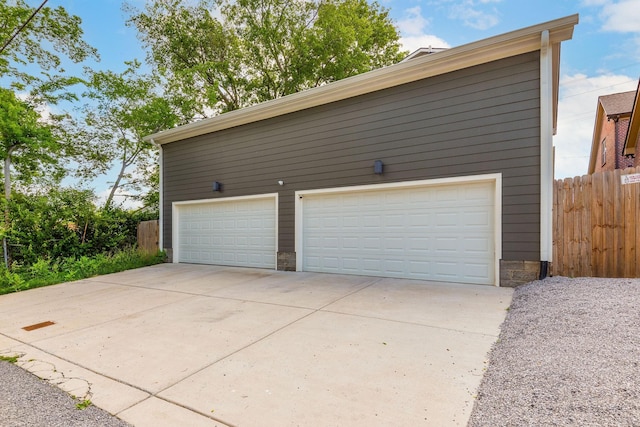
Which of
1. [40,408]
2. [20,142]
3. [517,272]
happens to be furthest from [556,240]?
[20,142]

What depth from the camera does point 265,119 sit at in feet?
25.1

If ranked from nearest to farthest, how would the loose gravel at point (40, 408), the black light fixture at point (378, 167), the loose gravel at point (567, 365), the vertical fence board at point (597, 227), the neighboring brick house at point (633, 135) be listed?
the loose gravel at point (567, 365) < the loose gravel at point (40, 408) < the vertical fence board at point (597, 227) < the black light fixture at point (378, 167) < the neighboring brick house at point (633, 135)

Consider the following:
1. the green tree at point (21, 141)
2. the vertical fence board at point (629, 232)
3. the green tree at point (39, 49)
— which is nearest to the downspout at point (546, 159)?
the vertical fence board at point (629, 232)

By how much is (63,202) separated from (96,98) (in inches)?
198

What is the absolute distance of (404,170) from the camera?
5871 millimetres

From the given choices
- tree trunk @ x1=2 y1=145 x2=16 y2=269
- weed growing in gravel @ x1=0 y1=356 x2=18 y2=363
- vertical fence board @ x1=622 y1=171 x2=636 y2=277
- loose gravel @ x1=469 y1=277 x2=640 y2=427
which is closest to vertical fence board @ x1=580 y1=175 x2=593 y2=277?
vertical fence board @ x1=622 y1=171 x2=636 y2=277

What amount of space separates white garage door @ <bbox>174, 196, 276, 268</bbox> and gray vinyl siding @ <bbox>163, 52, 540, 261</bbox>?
0.35m

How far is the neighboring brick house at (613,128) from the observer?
12641 millimetres

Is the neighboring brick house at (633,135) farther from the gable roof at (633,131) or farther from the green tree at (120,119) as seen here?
the green tree at (120,119)

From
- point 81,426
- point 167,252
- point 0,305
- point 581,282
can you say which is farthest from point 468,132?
point 167,252

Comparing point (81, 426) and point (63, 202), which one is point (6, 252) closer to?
point (63, 202)

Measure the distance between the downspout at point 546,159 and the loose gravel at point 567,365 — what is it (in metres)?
1.12

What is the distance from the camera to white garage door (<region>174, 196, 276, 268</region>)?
303 inches

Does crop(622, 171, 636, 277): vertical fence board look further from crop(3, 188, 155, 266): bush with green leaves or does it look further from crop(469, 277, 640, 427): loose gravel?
crop(3, 188, 155, 266): bush with green leaves
